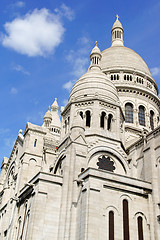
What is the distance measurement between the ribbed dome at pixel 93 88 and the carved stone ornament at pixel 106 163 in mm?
7982

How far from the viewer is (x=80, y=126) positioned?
108 ft

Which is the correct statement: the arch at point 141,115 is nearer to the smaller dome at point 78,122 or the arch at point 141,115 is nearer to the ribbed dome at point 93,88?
the ribbed dome at point 93,88

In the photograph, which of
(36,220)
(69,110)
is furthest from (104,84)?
(36,220)

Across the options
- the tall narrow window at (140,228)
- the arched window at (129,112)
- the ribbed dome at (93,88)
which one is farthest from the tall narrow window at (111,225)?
the arched window at (129,112)

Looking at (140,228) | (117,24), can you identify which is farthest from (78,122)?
(117,24)

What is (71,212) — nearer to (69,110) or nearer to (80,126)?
(80,126)

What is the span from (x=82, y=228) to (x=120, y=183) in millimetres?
5443

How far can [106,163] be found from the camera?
3300 centimetres

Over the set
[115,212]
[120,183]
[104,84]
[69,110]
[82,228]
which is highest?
[104,84]

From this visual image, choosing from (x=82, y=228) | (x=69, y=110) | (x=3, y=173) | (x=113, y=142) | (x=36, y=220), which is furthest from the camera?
(x=3, y=173)

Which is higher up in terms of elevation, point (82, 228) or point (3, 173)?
point (3, 173)

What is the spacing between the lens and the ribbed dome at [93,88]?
38.1 meters

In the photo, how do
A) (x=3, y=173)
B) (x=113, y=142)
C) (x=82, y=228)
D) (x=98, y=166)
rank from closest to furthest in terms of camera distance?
(x=82, y=228) → (x=98, y=166) → (x=113, y=142) → (x=3, y=173)

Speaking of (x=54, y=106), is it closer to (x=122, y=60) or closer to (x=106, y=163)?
(x=122, y=60)
